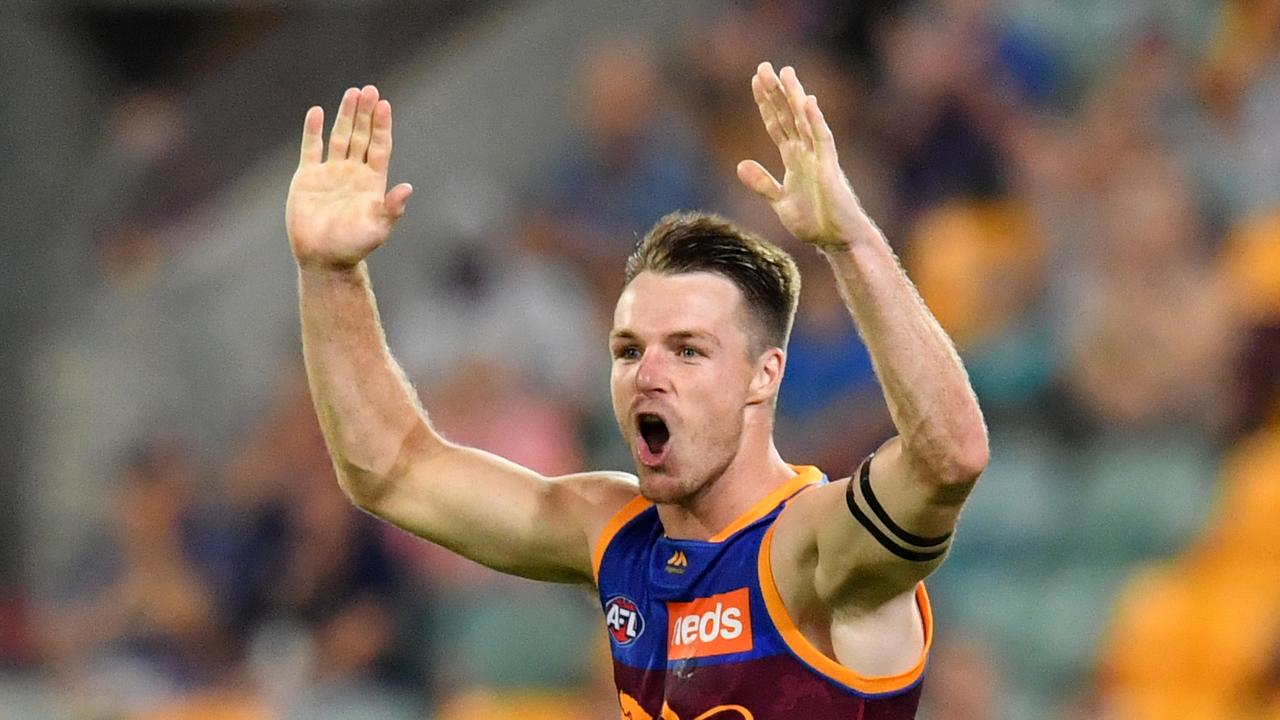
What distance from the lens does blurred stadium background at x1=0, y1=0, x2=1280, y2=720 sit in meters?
7.51

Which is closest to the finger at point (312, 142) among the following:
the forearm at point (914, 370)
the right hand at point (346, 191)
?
the right hand at point (346, 191)

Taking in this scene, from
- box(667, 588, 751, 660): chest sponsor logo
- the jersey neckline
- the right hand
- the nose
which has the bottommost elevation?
box(667, 588, 751, 660): chest sponsor logo

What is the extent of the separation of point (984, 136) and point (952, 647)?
8.49 ft

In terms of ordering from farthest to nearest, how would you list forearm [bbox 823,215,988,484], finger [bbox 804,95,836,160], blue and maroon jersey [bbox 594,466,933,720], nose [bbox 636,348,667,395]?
Result: nose [bbox 636,348,667,395] → blue and maroon jersey [bbox 594,466,933,720] → finger [bbox 804,95,836,160] → forearm [bbox 823,215,988,484]

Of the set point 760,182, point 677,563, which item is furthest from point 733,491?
point 760,182

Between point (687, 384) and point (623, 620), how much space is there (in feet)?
1.68

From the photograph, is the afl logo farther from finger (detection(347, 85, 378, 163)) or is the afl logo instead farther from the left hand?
finger (detection(347, 85, 378, 163))

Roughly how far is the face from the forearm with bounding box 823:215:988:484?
1.49 ft

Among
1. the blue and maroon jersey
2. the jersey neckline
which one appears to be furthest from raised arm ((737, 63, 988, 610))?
the jersey neckline

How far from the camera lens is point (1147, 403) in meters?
7.52

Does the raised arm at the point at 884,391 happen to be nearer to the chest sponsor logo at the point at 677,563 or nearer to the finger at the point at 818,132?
the finger at the point at 818,132

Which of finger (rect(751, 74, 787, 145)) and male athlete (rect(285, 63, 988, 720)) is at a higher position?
finger (rect(751, 74, 787, 145))

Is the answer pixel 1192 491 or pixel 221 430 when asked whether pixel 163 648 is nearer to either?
pixel 221 430

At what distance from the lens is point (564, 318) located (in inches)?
377
